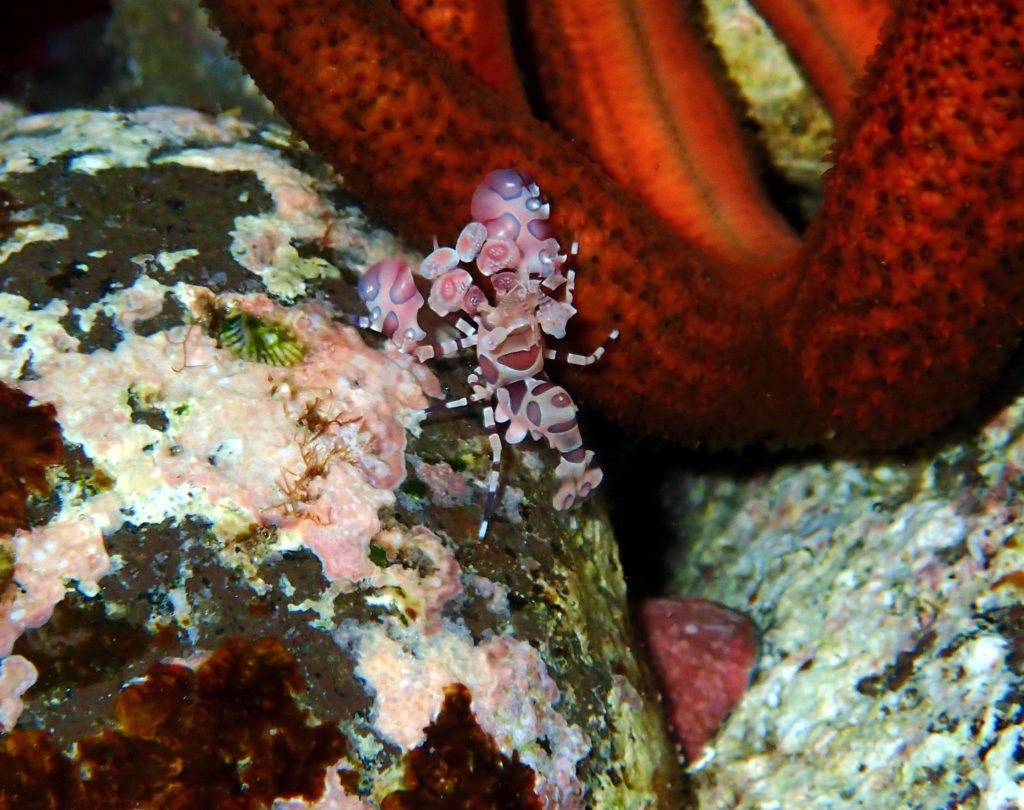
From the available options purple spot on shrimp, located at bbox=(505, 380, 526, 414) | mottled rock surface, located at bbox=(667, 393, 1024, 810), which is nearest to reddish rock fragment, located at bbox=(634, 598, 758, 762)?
mottled rock surface, located at bbox=(667, 393, 1024, 810)

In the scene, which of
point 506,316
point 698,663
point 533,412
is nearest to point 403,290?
point 506,316

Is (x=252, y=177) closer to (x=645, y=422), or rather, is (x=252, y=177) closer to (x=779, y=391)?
(x=645, y=422)

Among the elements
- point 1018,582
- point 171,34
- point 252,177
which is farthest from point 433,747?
point 171,34

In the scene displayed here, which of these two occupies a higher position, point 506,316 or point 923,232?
point 923,232

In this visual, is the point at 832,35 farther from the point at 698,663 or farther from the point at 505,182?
the point at 698,663

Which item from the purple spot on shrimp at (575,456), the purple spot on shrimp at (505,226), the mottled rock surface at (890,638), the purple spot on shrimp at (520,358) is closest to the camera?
the mottled rock surface at (890,638)

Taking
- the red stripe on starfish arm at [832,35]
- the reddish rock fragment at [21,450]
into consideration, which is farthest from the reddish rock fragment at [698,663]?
the reddish rock fragment at [21,450]

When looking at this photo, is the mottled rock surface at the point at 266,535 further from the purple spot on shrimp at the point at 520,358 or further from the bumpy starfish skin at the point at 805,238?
the bumpy starfish skin at the point at 805,238

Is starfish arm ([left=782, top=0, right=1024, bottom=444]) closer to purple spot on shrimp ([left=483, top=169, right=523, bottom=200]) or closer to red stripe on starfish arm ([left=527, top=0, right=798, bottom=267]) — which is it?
red stripe on starfish arm ([left=527, top=0, right=798, bottom=267])
